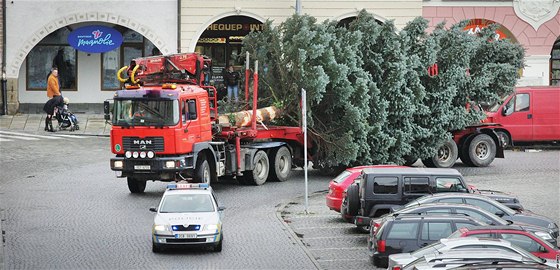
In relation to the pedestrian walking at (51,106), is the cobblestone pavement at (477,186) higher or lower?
lower

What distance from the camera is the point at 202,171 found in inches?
1280

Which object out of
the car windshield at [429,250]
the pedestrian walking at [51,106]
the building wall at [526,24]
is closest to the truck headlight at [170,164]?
the car windshield at [429,250]

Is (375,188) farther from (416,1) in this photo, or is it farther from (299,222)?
(416,1)

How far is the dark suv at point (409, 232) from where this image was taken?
21625 millimetres

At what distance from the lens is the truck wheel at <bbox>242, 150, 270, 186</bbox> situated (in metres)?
34.9

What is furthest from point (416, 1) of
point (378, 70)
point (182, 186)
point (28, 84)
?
point (182, 186)

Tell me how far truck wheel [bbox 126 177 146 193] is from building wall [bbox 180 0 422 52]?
60.5 feet

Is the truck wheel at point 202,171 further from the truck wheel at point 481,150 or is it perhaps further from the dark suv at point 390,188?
the truck wheel at point 481,150

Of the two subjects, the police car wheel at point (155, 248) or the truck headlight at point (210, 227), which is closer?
the truck headlight at point (210, 227)

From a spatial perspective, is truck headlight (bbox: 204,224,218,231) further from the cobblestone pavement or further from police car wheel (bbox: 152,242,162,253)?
the cobblestone pavement

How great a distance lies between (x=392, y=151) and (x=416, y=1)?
50.6 ft

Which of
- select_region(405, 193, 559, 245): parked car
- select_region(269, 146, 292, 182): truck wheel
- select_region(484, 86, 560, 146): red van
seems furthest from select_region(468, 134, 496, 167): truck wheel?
select_region(405, 193, 559, 245): parked car

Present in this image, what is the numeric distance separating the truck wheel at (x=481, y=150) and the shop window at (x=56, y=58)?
68.2 ft

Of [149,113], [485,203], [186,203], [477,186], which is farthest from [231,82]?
[485,203]
